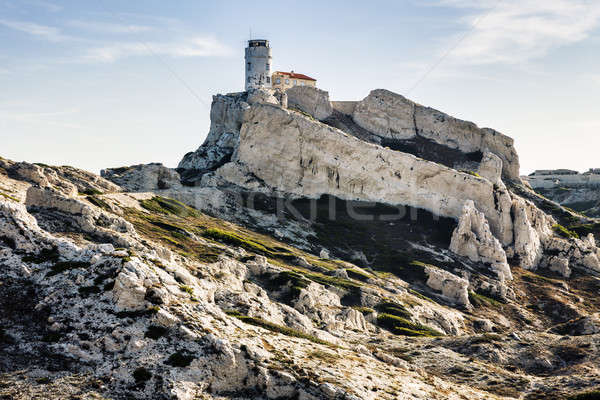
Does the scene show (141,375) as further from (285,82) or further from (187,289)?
(285,82)

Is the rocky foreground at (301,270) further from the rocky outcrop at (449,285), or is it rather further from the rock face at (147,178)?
the rock face at (147,178)

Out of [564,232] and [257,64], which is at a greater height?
[257,64]

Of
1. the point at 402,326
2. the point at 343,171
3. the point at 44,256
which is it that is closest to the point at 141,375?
the point at 44,256

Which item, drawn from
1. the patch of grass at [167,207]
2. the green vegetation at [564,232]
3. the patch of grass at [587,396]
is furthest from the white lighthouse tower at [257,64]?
the patch of grass at [587,396]

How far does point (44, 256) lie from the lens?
1312 inches

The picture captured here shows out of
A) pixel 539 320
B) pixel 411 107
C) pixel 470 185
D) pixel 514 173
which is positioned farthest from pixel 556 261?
pixel 411 107

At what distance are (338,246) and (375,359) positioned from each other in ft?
203

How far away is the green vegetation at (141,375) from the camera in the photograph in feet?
88.1

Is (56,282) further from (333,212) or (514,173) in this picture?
(514,173)

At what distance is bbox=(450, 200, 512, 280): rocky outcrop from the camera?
104875mm

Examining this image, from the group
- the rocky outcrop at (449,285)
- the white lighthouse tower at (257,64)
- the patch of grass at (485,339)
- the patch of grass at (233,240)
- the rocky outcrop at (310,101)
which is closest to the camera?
the patch of grass at (485,339)

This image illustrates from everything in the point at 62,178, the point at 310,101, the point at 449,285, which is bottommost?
the point at 449,285

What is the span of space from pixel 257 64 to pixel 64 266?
12224 cm

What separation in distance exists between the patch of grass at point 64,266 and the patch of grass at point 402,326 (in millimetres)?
41854
